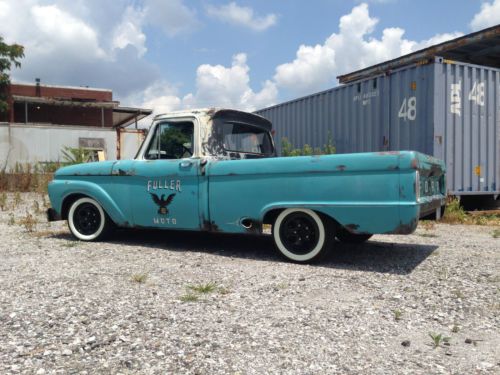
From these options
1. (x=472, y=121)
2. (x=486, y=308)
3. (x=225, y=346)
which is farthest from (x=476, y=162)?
(x=225, y=346)

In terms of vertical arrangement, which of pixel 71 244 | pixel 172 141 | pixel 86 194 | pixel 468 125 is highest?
pixel 468 125

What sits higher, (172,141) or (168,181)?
(172,141)

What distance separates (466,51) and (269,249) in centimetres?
844

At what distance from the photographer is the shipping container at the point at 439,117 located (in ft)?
27.2

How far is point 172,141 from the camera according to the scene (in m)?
5.45

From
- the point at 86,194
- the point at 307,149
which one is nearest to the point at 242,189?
the point at 86,194

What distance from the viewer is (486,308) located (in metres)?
3.30

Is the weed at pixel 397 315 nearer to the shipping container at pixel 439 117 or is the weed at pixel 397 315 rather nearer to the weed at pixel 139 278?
the weed at pixel 139 278

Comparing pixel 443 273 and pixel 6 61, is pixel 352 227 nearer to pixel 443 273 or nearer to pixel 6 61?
pixel 443 273

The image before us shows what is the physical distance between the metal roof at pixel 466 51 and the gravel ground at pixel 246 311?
6.62 metres

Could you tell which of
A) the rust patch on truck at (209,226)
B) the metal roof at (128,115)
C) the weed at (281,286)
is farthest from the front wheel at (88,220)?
the metal roof at (128,115)

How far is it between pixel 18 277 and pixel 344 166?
3.30 meters

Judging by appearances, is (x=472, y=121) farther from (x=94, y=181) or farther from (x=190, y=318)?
(x=190, y=318)

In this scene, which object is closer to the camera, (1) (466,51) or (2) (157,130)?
(2) (157,130)
